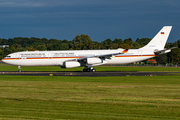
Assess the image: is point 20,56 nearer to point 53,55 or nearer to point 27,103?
point 53,55

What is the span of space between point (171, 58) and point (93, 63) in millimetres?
73812

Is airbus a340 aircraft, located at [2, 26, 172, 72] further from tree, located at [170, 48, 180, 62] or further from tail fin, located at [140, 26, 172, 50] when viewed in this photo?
tree, located at [170, 48, 180, 62]

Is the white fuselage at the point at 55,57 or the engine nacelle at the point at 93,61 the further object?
the white fuselage at the point at 55,57

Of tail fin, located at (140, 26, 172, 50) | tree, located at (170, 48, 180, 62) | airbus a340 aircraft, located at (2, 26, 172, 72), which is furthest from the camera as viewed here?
tree, located at (170, 48, 180, 62)

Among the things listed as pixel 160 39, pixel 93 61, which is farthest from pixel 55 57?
pixel 160 39

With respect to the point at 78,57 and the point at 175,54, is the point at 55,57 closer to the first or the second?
the point at 78,57

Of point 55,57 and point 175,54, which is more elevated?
point 175,54

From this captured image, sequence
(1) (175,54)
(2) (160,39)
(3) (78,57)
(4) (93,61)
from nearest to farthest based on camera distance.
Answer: (4) (93,61) → (3) (78,57) → (2) (160,39) → (1) (175,54)

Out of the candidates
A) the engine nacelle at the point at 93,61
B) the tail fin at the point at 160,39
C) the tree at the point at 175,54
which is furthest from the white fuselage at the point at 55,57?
the tree at the point at 175,54

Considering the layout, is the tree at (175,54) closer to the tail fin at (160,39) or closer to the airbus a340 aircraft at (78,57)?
the tail fin at (160,39)

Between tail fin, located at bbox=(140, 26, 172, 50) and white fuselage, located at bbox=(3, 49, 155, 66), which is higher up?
tail fin, located at bbox=(140, 26, 172, 50)

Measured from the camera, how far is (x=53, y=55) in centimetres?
4444

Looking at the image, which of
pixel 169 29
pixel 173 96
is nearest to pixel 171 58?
→ pixel 169 29

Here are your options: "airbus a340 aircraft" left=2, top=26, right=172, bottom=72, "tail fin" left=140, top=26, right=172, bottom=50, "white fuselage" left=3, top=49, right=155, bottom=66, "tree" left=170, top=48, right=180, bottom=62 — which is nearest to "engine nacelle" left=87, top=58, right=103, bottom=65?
"airbus a340 aircraft" left=2, top=26, right=172, bottom=72
